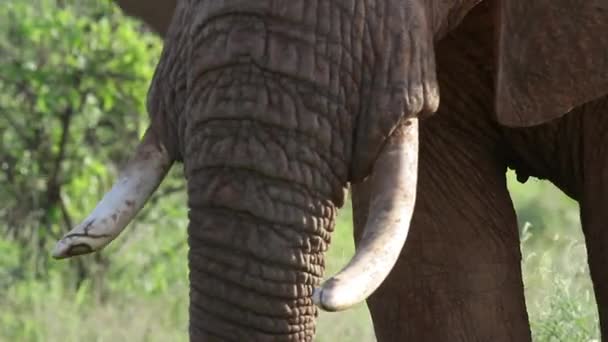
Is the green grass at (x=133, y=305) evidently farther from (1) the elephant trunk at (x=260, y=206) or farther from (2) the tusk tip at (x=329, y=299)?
(2) the tusk tip at (x=329, y=299)

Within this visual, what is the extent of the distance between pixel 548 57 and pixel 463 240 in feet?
2.21

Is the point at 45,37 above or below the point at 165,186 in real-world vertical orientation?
above

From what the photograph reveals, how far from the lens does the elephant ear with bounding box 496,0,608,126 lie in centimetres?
329

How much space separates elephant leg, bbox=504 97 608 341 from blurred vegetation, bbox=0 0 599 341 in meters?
2.64

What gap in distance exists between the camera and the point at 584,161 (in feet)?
12.1

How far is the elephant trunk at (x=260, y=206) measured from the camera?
9.96ft

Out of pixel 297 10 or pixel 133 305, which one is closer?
pixel 297 10

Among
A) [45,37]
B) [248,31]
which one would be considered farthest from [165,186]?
[248,31]

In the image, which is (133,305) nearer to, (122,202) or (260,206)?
(122,202)

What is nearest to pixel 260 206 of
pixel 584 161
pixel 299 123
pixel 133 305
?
pixel 299 123

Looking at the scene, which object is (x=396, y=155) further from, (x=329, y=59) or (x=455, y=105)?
(x=455, y=105)

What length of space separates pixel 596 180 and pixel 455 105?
34 cm

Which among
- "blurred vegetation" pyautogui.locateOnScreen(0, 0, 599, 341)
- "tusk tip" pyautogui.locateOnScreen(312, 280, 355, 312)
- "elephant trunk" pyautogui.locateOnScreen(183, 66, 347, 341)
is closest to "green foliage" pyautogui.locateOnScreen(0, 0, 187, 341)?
"blurred vegetation" pyautogui.locateOnScreen(0, 0, 599, 341)

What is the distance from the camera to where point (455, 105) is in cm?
383
